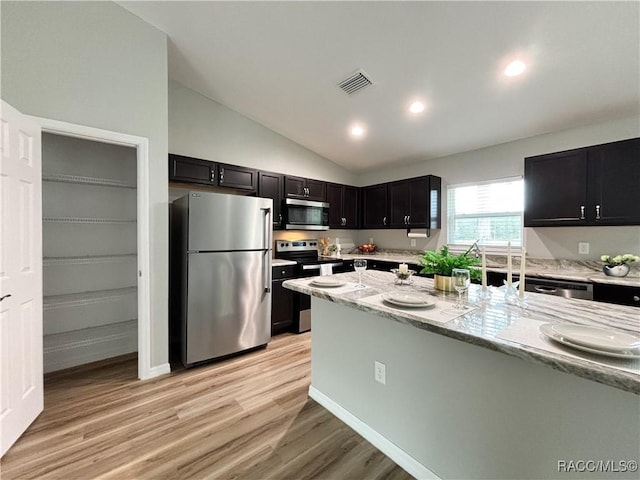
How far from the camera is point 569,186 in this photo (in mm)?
2781

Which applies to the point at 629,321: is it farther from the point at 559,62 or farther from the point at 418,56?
the point at 418,56

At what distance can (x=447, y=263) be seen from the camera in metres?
1.73

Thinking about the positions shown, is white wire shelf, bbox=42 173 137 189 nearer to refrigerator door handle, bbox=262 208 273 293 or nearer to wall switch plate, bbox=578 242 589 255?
refrigerator door handle, bbox=262 208 273 293

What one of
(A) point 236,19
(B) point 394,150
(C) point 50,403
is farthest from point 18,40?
(B) point 394,150

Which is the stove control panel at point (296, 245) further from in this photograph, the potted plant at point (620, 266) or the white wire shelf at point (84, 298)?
the potted plant at point (620, 266)

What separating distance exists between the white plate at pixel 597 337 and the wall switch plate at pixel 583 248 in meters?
2.64

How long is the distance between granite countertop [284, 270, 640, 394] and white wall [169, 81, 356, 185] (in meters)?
2.54

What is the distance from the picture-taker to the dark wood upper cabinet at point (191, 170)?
10.2ft

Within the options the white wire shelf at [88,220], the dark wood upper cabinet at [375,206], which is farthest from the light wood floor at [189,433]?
the dark wood upper cabinet at [375,206]

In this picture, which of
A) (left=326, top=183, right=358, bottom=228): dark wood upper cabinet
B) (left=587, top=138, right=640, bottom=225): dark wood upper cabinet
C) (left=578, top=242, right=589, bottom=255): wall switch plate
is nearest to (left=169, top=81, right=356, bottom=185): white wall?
(left=326, top=183, right=358, bottom=228): dark wood upper cabinet

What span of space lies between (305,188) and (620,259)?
3617 millimetres

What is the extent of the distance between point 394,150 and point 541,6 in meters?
2.38

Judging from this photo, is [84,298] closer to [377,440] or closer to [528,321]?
[377,440]

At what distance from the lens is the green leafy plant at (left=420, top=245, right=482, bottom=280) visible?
1689mm
